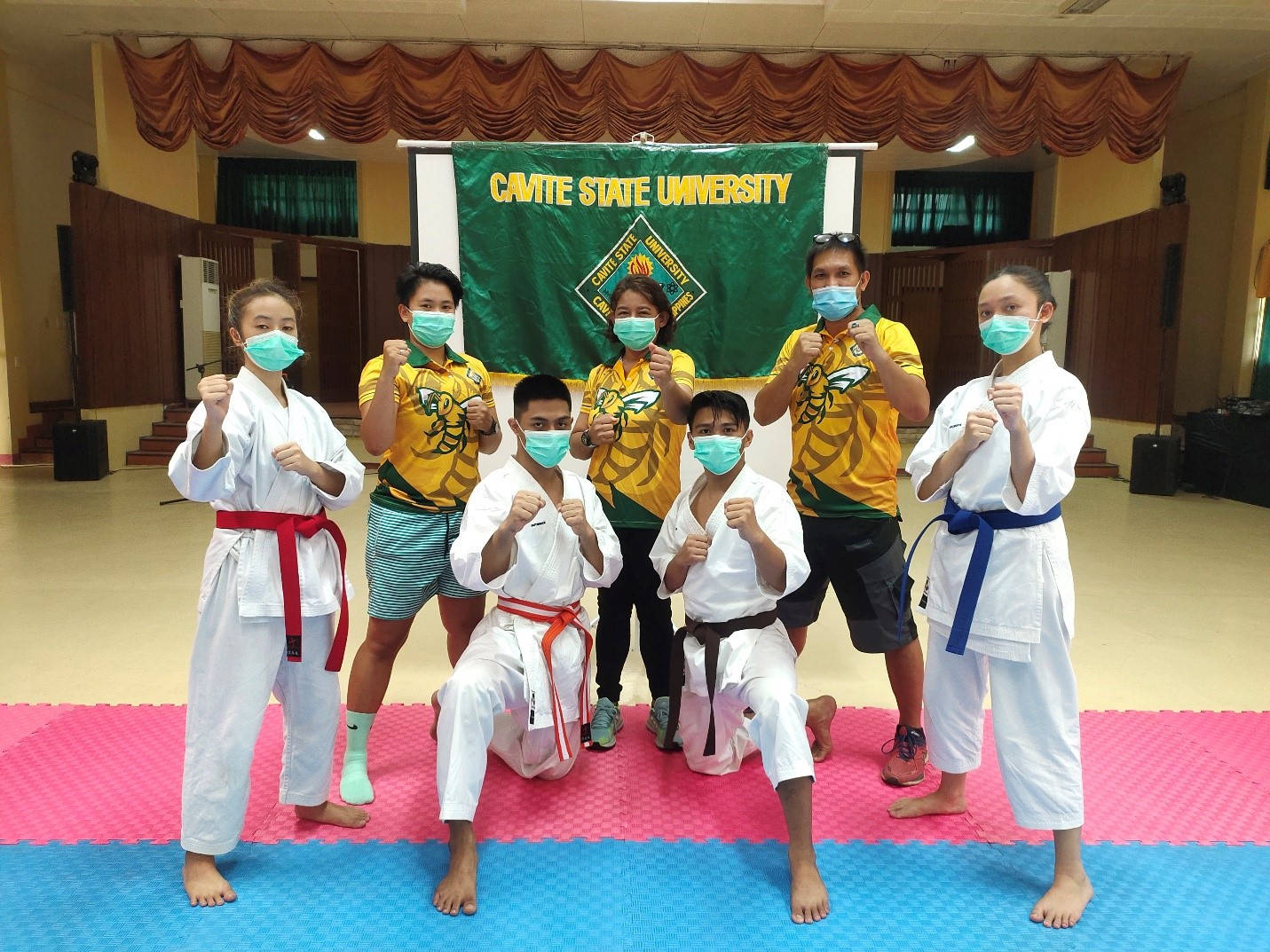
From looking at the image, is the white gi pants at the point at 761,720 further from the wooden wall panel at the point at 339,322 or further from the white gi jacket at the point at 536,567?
the wooden wall panel at the point at 339,322

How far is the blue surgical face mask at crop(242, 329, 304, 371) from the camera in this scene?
6.22 feet

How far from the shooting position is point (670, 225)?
10.8 ft

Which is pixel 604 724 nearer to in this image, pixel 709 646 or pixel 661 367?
pixel 709 646

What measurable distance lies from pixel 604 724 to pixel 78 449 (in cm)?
767

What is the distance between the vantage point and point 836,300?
236 centimetres

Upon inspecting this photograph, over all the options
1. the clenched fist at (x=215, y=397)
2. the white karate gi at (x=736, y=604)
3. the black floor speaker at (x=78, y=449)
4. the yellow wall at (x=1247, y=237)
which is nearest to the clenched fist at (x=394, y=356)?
the clenched fist at (x=215, y=397)

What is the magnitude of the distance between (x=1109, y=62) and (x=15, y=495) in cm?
1060

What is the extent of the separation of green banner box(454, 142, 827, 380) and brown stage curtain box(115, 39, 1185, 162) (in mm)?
3920

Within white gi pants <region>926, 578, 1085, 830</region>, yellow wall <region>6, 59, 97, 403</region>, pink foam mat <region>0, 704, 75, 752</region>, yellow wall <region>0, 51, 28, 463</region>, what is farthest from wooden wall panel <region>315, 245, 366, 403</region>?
white gi pants <region>926, 578, 1085, 830</region>

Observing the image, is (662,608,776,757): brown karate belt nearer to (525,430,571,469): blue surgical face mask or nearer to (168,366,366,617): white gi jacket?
(525,430,571,469): blue surgical face mask

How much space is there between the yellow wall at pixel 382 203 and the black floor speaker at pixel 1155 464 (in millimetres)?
9862

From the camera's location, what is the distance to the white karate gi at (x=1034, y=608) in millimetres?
1831

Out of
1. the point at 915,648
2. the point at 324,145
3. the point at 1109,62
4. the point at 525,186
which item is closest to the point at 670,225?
the point at 525,186

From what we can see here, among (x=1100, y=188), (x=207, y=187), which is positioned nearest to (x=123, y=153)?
(x=207, y=187)
